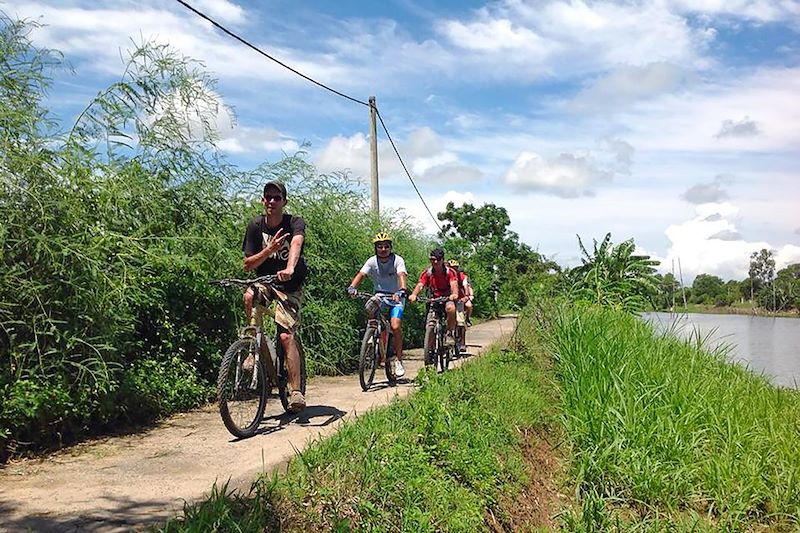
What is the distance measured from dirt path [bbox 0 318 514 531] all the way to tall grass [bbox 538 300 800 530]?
2392mm

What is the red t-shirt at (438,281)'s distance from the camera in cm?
1062

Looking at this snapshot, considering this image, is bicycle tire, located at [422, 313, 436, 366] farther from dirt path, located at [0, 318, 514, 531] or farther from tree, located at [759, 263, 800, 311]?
A: tree, located at [759, 263, 800, 311]

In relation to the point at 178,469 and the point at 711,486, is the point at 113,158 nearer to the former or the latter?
the point at 178,469

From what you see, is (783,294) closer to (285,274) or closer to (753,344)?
(753,344)

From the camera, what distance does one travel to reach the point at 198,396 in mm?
6832

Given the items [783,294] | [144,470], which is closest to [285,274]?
[144,470]

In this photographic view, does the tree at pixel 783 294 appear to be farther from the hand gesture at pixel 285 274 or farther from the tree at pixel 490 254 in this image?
the hand gesture at pixel 285 274

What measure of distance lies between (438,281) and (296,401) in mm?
4977

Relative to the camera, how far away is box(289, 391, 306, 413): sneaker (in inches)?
237

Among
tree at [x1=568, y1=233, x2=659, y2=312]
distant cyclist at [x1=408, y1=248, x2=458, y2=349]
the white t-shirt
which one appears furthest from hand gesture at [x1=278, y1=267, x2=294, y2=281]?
tree at [x1=568, y1=233, x2=659, y2=312]

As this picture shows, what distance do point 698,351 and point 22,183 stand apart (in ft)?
26.8

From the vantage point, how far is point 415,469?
4.51 m

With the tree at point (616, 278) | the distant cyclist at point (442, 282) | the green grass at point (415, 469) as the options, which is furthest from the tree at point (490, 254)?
the green grass at point (415, 469)

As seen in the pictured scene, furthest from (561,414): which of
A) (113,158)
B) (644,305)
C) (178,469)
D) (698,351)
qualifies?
(644,305)
